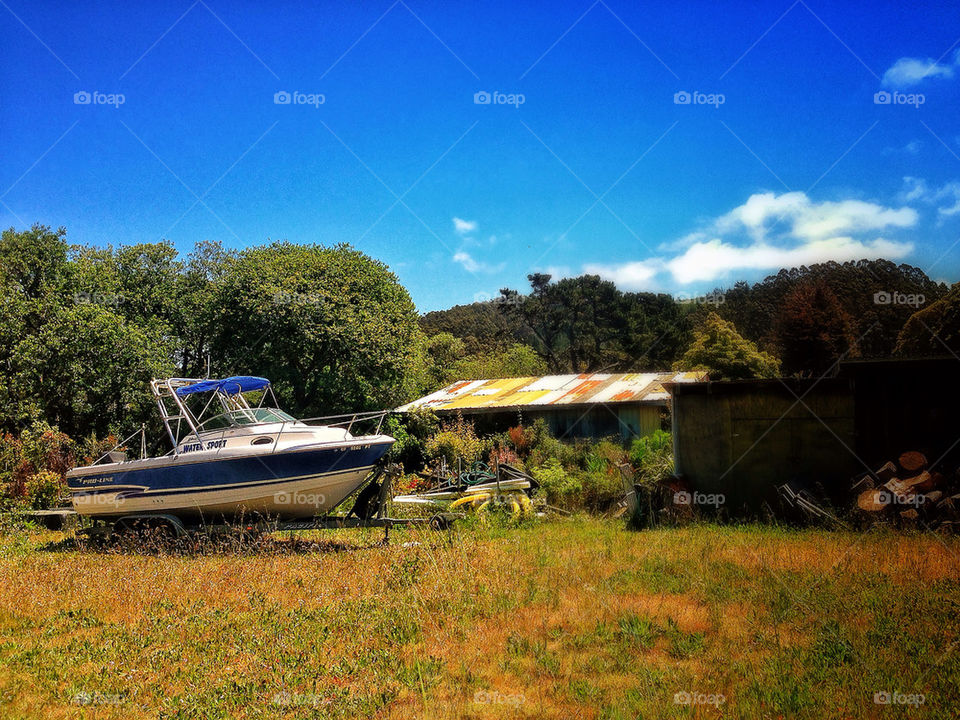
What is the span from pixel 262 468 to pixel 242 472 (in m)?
0.38

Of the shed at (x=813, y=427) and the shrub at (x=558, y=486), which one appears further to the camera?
the shrub at (x=558, y=486)

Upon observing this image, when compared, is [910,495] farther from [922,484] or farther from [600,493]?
[600,493]

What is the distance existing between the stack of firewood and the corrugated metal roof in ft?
31.8

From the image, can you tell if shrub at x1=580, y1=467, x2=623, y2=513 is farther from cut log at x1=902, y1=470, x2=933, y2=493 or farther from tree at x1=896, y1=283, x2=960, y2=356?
tree at x1=896, y1=283, x2=960, y2=356

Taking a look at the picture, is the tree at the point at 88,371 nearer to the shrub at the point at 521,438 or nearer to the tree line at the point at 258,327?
the tree line at the point at 258,327

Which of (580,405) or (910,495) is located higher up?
(580,405)

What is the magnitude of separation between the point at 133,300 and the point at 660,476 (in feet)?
71.1

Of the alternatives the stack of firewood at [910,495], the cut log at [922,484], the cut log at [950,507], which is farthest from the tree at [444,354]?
the cut log at [950,507]

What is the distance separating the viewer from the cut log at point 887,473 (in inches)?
449

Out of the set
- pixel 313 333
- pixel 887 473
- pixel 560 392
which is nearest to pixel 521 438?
pixel 560 392

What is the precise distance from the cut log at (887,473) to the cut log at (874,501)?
46 cm

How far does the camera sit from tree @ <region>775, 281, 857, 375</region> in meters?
26.4

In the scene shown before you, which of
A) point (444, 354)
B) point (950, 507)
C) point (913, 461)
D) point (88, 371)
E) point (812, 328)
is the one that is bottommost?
point (950, 507)

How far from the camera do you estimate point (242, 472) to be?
475 inches
